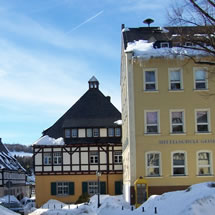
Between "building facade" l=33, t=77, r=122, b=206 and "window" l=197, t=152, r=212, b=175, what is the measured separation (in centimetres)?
1578

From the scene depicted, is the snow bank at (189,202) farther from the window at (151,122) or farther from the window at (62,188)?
the window at (62,188)

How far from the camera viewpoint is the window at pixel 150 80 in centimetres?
2712

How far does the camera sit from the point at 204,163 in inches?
1048

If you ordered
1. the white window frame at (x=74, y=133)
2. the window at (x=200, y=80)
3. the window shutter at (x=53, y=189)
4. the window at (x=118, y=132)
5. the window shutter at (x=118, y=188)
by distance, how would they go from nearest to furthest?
the window at (x=200, y=80)
the window shutter at (x=53, y=189)
the window shutter at (x=118, y=188)
the white window frame at (x=74, y=133)
the window at (x=118, y=132)

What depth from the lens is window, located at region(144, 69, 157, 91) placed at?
89.0ft

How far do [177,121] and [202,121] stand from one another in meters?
1.74

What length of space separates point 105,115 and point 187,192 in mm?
29962

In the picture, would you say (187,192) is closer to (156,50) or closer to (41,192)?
(156,50)

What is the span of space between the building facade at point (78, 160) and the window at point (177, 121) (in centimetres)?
1534

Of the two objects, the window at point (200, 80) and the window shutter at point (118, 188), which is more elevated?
the window at point (200, 80)

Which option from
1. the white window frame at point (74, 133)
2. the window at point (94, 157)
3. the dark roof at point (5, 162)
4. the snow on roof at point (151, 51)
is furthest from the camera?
the dark roof at point (5, 162)

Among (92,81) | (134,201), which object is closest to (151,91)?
(134,201)

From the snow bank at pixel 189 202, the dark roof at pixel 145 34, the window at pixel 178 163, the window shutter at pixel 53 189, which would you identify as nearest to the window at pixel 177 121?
the window at pixel 178 163

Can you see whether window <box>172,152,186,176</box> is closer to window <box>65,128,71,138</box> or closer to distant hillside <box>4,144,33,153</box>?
window <box>65,128,71,138</box>
